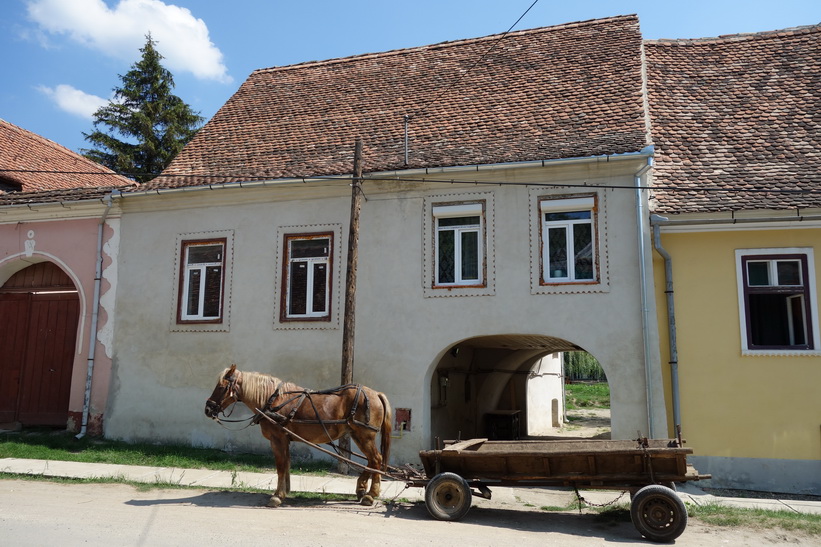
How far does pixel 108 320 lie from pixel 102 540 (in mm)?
8225

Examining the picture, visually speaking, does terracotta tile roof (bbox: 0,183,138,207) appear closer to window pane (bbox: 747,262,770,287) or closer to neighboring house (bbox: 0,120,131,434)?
neighboring house (bbox: 0,120,131,434)

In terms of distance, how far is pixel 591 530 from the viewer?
7816mm

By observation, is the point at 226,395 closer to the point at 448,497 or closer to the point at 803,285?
the point at 448,497

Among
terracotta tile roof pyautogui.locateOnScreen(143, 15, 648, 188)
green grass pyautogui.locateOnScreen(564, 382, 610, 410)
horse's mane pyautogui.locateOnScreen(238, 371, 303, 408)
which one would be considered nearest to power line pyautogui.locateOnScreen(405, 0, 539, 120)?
terracotta tile roof pyautogui.locateOnScreen(143, 15, 648, 188)

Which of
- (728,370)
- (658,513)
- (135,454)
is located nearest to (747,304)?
(728,370)

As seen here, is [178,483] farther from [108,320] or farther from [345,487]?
→ [108,320]

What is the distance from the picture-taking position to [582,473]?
7758mm

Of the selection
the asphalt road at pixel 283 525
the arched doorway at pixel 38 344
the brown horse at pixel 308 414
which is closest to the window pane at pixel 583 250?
the asphalt road at pixel 283 525

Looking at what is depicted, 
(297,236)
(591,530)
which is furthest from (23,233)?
(591,530)

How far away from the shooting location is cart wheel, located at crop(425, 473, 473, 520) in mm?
8016

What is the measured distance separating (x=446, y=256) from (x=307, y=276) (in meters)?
2.84

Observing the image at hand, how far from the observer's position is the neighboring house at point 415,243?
1142cm

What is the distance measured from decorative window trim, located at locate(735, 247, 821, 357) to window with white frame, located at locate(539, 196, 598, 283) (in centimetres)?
246

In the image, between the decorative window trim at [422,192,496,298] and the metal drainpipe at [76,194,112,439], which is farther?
the metal drainpipe at [76,194,112,439]
